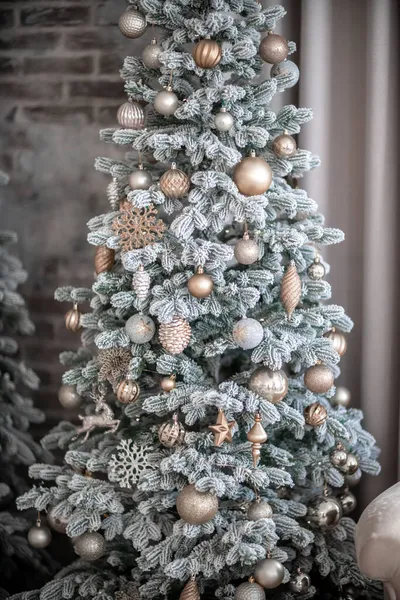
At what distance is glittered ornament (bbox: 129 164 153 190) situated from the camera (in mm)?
1642

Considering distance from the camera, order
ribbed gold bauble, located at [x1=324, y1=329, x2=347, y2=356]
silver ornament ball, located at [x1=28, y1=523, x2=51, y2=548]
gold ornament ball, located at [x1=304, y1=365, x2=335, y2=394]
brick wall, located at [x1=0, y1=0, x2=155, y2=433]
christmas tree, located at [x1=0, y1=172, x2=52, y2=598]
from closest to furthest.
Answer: gold ornament ball, located at [x1=304, y1=365, x2=335, y2=394], ribbed gold bauble, located at [x1=324, y1=329, x2=347, y2=356], silver ornament ball, located at [x1=28, y1=523, x2=51, y2=548], christmas tree, located at [x1=0, y1=172, x2=52, y2=598], brick wall, located at [x1=0, y1=0, x2=155, y2=433]

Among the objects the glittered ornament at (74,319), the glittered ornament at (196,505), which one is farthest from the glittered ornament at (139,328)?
the glittered ornament at (196,505)

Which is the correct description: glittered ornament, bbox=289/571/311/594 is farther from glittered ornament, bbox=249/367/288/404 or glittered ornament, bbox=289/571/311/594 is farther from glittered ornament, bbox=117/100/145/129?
glittered ornament, bbox=117/100/145/129

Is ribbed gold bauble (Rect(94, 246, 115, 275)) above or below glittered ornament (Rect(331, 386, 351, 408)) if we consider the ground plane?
above

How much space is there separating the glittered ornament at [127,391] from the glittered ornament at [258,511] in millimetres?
387

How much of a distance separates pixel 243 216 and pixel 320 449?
69 centimetres

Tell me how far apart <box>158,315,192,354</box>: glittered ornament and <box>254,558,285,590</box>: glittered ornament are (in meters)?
0.55

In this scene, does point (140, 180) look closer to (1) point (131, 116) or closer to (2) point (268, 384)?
(1) point (131, 116)

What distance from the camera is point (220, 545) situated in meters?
1.62

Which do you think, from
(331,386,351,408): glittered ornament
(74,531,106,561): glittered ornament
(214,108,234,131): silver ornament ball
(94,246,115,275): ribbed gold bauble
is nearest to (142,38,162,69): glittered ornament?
(214,108,234,131): silver ornament ball

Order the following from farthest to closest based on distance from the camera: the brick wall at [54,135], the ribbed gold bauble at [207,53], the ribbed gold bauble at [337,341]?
the brick wall at [54,135] → the ribbed gold bauble at [337,341] → the ribbed gold bauble at [207,53]

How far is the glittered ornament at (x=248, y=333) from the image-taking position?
5.08 ft

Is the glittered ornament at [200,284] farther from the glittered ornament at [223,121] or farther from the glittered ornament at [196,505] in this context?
the glittered ornament at [196,505]

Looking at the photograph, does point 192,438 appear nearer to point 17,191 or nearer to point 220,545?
point 220,545
